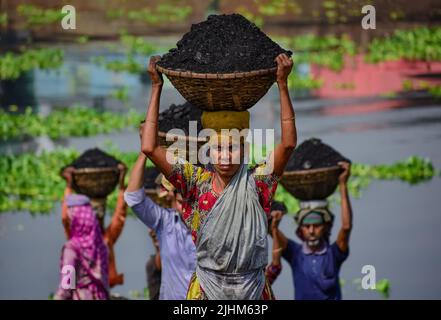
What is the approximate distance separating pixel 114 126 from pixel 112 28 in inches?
258

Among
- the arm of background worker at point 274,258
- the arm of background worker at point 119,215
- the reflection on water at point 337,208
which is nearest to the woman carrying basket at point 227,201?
the arm of background worker at point 274,258

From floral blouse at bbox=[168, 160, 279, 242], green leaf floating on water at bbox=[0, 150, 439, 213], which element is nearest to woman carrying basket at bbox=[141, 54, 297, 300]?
floral blouse at bbox=[168, 160, 279, 242]

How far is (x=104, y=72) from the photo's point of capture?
2375cm

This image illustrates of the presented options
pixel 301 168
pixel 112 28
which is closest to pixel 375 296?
pixel 301 168

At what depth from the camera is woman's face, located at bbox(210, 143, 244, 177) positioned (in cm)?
732

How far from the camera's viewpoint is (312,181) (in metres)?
10.2

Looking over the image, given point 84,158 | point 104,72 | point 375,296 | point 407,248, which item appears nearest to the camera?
point 84,158

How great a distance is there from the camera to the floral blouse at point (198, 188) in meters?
7.38

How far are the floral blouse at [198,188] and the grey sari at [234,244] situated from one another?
71 millimetres

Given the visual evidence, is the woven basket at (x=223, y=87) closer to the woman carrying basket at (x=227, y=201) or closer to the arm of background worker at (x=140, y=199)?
the woman carrying basket at (x=227, y=201)

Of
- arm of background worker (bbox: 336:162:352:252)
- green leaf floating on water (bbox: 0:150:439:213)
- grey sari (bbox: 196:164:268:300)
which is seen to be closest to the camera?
grey sari (bbox: 196:164:268:300)

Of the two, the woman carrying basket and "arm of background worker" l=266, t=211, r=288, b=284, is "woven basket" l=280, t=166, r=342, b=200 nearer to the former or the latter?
"arm of background worker" l=266, t=211, r=288, b=284

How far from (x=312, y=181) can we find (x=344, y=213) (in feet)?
1.21
